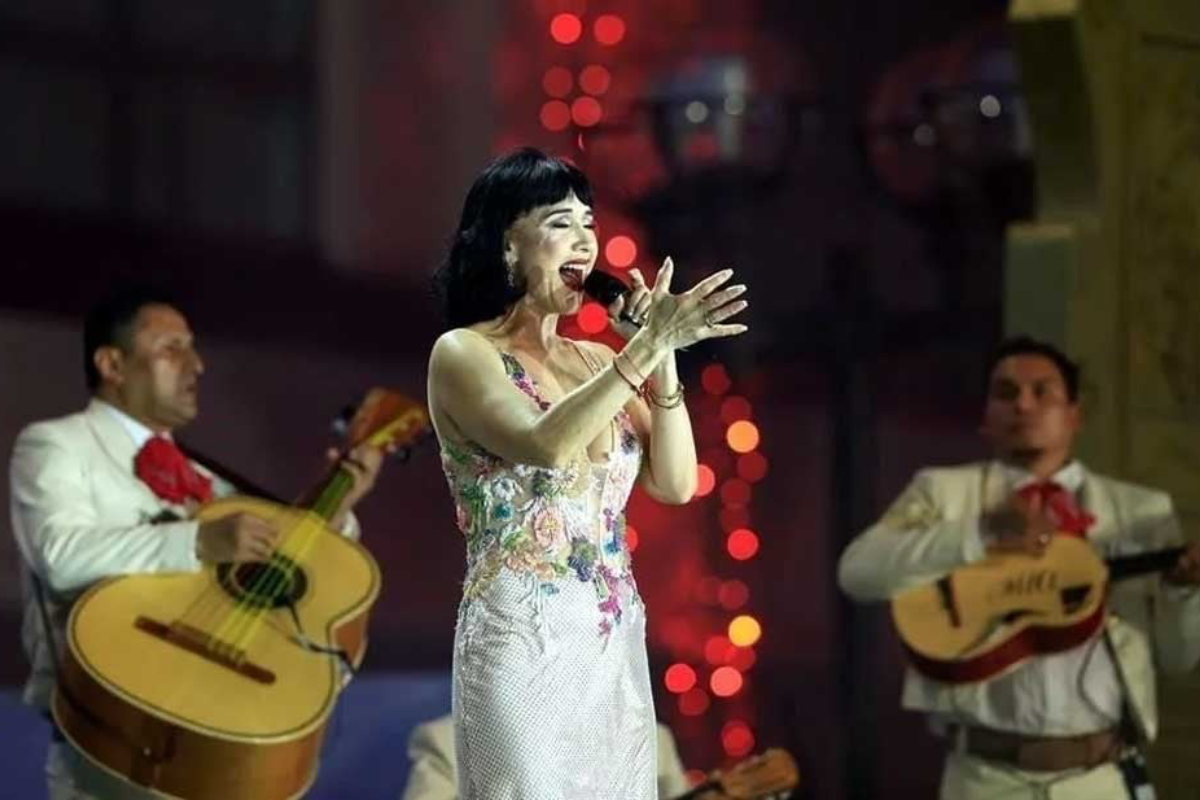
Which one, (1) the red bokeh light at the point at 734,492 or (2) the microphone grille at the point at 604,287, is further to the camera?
(1) the red bokeh light at the point at 734,492

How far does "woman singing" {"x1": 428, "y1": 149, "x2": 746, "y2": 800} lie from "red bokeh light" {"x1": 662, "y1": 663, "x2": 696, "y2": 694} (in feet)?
9.08

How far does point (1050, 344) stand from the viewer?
4840 millimetres

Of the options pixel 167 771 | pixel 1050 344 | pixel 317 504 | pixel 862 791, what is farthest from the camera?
pixel 862 791

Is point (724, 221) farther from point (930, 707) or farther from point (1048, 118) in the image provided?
point (930, 707)

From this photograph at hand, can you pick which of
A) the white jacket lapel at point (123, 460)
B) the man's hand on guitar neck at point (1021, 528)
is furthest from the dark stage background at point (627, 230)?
the white jacket lapel at point (123, 460)

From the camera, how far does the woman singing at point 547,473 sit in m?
2.90

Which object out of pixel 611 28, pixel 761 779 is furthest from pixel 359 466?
pixel 611 28

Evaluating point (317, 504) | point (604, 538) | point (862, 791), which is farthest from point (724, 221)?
point (604, 538)

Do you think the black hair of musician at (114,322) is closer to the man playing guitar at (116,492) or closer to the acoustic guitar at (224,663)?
the man playing guitar at (116,492)

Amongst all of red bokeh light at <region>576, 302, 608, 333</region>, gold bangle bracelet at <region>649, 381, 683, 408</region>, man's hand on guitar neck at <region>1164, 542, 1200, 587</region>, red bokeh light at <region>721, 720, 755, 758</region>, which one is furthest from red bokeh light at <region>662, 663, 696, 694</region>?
gold bangle bracelet at <region>649, 381, 683, 408</region>

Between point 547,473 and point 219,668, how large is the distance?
124cm

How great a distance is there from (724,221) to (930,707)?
1.54 metres

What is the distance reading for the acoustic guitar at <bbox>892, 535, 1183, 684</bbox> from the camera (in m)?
4.37

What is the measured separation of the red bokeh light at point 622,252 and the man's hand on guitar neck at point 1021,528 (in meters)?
1.55
